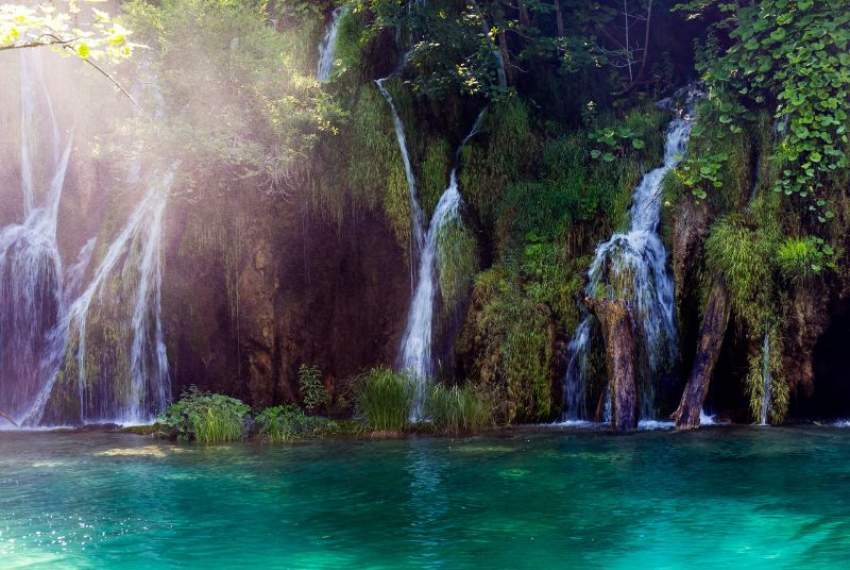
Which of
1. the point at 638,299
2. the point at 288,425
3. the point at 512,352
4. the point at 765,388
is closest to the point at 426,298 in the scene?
the point at 512,352

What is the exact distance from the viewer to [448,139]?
1590 centimetres

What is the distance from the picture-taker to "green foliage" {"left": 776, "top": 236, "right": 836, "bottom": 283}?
41.7ft

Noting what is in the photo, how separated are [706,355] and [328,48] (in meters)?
8.83

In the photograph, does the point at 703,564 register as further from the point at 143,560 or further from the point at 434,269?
the point at 434,269

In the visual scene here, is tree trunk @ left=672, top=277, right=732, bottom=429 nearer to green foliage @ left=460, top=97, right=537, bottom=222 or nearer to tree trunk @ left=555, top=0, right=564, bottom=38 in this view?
green foliage @ left=460, top=97, right=537, bottom=222

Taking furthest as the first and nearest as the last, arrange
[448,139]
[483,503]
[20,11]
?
[448,139] → [483,503] → [20,11]

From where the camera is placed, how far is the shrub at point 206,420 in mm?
12492

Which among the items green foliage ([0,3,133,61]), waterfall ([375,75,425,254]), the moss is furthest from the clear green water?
the moss

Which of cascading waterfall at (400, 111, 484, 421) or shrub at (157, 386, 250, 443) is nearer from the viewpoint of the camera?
shrub at (157, 386, 250, 443)

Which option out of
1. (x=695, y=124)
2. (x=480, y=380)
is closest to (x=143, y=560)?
(x=480, y=380)

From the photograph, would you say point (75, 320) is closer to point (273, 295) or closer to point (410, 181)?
point (273, 295)

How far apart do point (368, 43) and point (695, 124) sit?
19.8ft

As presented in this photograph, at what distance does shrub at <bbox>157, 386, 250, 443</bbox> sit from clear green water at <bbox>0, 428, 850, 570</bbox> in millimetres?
668

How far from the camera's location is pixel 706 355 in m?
12.4
